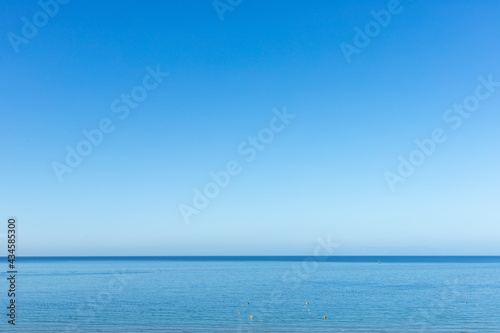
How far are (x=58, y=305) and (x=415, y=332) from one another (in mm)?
36548

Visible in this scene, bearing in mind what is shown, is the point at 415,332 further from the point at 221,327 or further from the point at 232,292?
the point at 232,292

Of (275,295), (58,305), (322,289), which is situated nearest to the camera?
(58,305)

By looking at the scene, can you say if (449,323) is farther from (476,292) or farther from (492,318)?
(476,292)

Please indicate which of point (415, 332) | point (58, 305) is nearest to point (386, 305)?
point (415, 332)

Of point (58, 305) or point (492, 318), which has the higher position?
point (58, 305)

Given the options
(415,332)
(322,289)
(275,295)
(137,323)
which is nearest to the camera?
(415,332)

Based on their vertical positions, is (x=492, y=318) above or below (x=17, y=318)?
below

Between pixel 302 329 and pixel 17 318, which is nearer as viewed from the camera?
pixel 302 329

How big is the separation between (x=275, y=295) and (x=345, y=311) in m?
15.6

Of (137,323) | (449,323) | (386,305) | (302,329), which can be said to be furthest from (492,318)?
(137,323)

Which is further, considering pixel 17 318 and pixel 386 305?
pixel 386 305

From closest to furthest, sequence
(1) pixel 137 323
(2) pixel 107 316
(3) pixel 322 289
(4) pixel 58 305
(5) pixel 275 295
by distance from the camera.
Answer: (1) pixel 137 323, (2) pixel 107 316, (4) pixel 58 305, (5) pixel 275 295, (3) pixel 322 289

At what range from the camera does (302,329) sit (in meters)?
37.2

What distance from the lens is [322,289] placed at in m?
65.6
